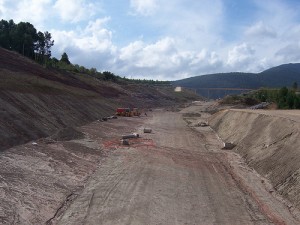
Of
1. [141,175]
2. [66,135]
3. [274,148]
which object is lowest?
[141,175]

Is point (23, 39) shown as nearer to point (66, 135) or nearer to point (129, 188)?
point (66, 135)

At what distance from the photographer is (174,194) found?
18.4m

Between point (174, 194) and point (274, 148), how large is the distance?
31.3 ft

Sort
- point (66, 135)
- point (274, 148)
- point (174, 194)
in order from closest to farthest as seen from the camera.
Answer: point (174, 194), point (274, 148), point (66, 135)

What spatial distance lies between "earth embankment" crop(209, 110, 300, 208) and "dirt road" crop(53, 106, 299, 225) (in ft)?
2.09

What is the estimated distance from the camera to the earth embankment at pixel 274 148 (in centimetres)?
1952

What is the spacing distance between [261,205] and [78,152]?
13512mm

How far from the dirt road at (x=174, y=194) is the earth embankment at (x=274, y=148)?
0.64m

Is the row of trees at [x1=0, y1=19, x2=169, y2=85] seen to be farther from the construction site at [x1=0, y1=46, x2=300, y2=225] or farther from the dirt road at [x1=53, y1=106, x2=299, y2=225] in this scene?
the dirt road at [x1=53, y1=106, x2=299, y2=225]

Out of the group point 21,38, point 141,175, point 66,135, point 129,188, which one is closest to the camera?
point 129,188

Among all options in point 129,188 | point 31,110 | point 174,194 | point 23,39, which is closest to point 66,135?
point 31,110

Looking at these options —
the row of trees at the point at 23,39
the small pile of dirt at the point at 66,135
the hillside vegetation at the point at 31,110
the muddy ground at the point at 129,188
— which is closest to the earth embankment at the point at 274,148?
the muddy ground at the point at 129,188

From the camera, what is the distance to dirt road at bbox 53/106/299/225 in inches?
599

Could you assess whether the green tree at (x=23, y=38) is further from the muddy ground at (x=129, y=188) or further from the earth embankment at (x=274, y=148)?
the muddy ground at (x=129, y=188)
